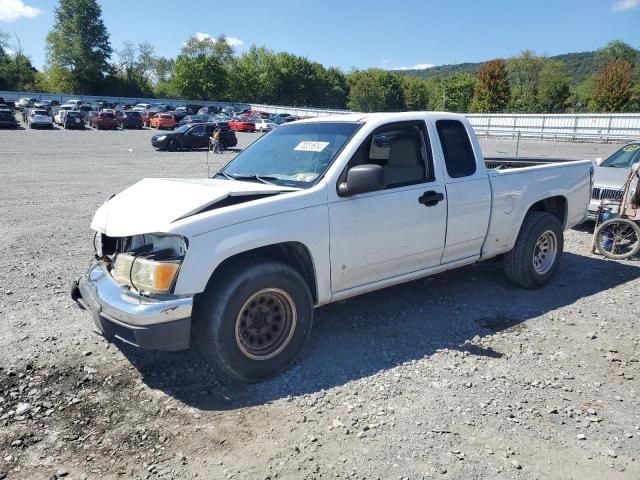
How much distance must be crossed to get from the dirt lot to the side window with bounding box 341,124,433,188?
1407mm

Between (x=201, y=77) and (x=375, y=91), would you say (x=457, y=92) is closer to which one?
(x=375, y=91)

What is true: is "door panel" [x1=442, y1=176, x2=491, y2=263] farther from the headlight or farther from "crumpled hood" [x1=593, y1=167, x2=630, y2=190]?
"crumpled hood" [x1=593, y1=167, x2=630, y2=190]

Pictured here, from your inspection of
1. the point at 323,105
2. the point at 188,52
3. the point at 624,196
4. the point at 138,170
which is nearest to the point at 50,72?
the point at 188,52

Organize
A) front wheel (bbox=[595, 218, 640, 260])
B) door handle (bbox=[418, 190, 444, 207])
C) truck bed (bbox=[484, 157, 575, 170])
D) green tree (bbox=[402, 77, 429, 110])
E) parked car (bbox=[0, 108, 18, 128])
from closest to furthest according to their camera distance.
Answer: door handle (bbox=[418, 190, 444, 207])
truck bed (bbox=[484, 157, 575, 170])
front wheel (bbox=[595, 218, 640, 260])
parked car (bbox=[0, 108, 18, 128])
green tree (bbox=[402, 77, 429, 110])

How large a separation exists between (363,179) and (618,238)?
206 inches

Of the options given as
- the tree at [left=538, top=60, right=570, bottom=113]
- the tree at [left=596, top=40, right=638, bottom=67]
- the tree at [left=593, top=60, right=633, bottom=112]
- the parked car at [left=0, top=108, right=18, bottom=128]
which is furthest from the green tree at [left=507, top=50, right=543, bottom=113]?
the parked car at [left=0, top=108, right=18, bottom=128]

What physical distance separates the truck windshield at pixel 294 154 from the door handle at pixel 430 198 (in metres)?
0.85

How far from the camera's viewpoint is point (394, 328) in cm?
471

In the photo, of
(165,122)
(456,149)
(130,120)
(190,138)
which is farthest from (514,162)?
(130,120)

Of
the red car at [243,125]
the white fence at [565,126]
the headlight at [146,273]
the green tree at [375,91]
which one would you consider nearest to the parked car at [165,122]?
the red car at [243,125]

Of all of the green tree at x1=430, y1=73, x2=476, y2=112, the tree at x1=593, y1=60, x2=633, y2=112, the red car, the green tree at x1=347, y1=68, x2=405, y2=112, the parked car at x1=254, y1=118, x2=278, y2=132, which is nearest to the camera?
the parked car at x1=254, y1=118, x2=278, y2=132

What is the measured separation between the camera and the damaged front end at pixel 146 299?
130 inches

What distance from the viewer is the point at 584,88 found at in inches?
3258

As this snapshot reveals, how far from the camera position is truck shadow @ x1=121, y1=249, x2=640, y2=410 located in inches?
147
